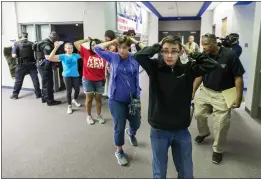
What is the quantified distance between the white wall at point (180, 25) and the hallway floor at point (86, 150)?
1001 centimetres

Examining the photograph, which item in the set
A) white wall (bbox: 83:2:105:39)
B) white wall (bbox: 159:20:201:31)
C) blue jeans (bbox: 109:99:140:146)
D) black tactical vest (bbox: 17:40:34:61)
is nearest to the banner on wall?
white wall (bbox: 83:2:105:39)

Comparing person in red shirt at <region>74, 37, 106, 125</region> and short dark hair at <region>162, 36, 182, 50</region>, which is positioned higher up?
short dark hair at <region>162, 36, 182, 50</region>

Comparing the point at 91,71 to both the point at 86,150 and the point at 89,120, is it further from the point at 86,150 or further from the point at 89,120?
the point at 86,150

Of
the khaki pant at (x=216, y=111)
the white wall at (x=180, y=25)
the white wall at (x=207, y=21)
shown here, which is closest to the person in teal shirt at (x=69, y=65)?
the khaki pant at (x=216, y=111)

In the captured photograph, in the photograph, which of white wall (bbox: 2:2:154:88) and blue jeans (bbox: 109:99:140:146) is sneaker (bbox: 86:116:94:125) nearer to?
blue jeans (bbox: 109:99:140:146)

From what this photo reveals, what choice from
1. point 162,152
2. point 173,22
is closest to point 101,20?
point 162,152

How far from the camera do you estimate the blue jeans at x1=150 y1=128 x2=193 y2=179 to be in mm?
1626

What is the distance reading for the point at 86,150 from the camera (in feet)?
9.04

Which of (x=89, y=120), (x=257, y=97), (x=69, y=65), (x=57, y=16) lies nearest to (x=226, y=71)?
(x=257, y=97)

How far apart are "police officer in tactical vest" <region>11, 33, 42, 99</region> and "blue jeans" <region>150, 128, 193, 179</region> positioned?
14.2 ft

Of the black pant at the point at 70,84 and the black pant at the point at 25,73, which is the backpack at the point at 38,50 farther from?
the black pant at the point at 70,84

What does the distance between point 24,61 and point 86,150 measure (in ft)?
10.8

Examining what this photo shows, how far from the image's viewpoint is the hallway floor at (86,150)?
7.53ft

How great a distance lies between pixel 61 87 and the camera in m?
6.08
